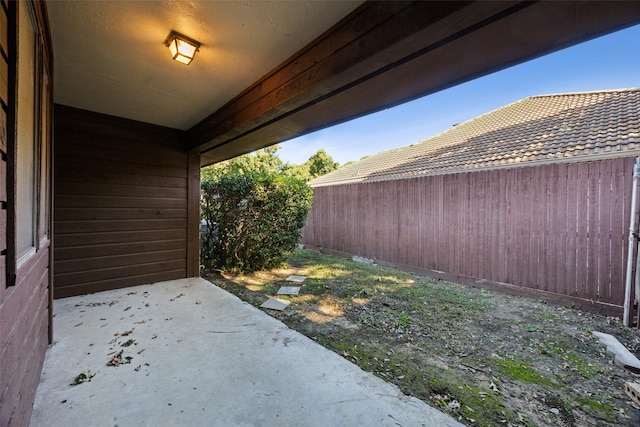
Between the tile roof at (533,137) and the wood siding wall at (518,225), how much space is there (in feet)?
0.63

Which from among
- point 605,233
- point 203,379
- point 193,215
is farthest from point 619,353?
point 193,215

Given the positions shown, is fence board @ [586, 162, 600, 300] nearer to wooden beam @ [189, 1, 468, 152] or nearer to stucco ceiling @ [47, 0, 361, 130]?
wooden beam @ [189, 1, 468, 152]

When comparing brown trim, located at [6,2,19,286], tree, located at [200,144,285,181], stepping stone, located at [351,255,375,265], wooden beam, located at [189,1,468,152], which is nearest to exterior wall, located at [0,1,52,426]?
brown trim, located at [6,2,19,286]

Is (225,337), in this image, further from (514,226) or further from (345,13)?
(514,226)

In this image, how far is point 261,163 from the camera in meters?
16.5

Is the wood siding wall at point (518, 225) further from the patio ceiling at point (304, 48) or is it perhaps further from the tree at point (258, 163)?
the tree at point (258, 163)

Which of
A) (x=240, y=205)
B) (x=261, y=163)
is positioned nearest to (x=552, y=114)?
(x=240, y=205)

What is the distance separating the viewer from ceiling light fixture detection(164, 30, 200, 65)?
1881 millimetres

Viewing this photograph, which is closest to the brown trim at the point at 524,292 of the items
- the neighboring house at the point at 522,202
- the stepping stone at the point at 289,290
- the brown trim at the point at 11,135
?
the neighboring house at the point at 522,202

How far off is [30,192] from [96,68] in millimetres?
1610

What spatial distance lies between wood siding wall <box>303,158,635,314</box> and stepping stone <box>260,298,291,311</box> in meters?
3.71

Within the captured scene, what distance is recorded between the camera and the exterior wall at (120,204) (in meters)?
3.35

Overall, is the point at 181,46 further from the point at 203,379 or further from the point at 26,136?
the point at 203,379

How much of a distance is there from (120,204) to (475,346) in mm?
4793
